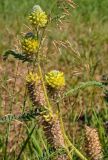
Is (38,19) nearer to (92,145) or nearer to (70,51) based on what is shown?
(92,145)

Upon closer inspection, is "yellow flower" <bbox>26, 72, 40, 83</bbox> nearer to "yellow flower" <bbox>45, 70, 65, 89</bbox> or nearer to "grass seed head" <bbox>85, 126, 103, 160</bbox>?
"yellow flower" <bbox>45, 70, 65, 89</bbox>

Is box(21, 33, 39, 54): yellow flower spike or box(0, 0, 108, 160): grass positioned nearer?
box(21, 33, 39, 54): yellow flower spike

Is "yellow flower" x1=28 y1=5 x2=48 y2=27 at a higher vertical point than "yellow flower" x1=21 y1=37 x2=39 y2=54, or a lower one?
higher

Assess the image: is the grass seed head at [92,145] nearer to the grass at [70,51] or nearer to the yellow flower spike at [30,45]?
the yellow flower spike at [30,45]

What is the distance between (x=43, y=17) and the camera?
1.38 meters

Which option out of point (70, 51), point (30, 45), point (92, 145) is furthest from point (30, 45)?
point (70, 51)

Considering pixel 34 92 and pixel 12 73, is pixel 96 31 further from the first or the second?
pixel 34 92

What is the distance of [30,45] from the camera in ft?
4.40

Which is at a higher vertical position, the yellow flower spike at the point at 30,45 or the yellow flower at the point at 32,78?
the yellow flower spike at the point at 30,45

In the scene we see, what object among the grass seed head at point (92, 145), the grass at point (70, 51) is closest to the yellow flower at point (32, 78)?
the grass seed head at point (92, 145)

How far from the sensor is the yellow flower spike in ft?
4.40

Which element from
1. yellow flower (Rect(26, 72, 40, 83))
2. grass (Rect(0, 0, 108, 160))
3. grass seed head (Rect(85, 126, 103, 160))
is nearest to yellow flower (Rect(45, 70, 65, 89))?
yellow flower (Rect(26, 72, 40, 83))

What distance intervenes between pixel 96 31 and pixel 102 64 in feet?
2.90

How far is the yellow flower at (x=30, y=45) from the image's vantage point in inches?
52.8
